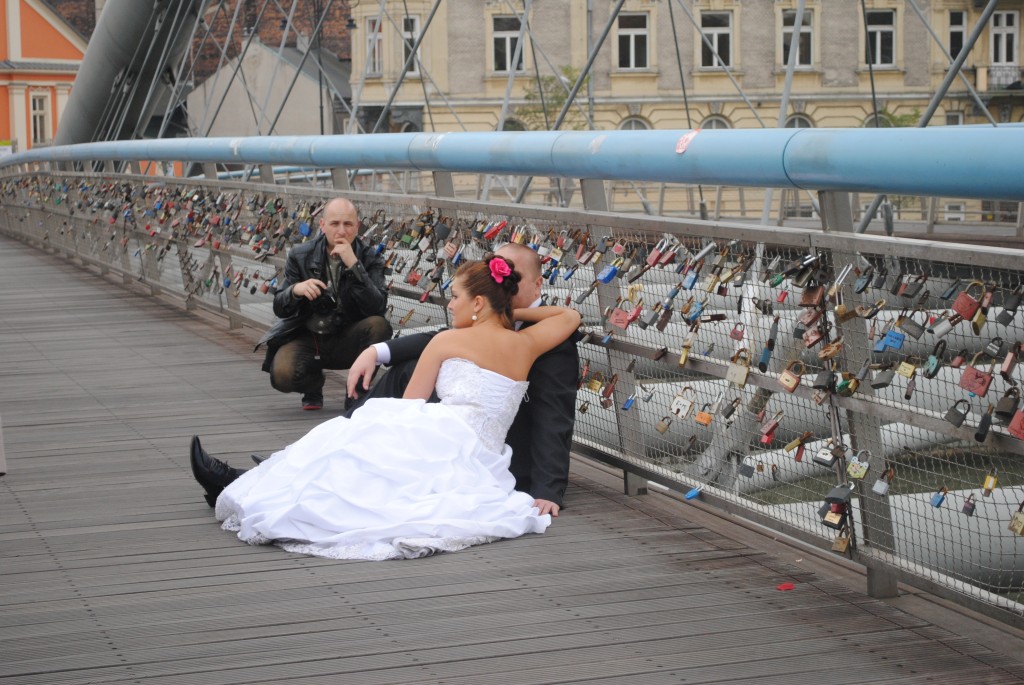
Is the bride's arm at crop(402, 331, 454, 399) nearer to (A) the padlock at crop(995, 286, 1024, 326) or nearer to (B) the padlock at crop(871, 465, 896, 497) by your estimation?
(B) the padlock at crop(871, 465, 896, 497)

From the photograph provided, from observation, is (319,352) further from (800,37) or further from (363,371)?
(800,37)

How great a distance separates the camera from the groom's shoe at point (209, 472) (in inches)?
193

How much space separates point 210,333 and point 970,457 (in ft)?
23.1

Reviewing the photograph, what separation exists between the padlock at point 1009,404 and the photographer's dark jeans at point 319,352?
4.02 metres

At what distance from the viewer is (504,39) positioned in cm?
3328

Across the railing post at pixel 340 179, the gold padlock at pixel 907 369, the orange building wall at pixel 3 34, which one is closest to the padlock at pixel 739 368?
the gold padlock at pixel 907 369

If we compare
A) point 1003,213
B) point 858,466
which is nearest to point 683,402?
point 858,466

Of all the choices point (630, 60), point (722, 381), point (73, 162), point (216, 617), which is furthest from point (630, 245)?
point (630, 60)

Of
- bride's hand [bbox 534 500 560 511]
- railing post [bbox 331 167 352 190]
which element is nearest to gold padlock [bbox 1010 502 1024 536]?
bride's hand [bbox 534 500 560 511]

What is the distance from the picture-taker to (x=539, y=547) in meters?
4.52

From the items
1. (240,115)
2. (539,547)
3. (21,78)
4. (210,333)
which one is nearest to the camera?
(539,547)

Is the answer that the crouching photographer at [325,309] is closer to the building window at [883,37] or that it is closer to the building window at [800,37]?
the building window at [883,37]

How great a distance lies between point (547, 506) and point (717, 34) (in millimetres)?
24430

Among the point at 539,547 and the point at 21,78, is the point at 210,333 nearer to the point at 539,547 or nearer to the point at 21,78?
the point at 539,547
